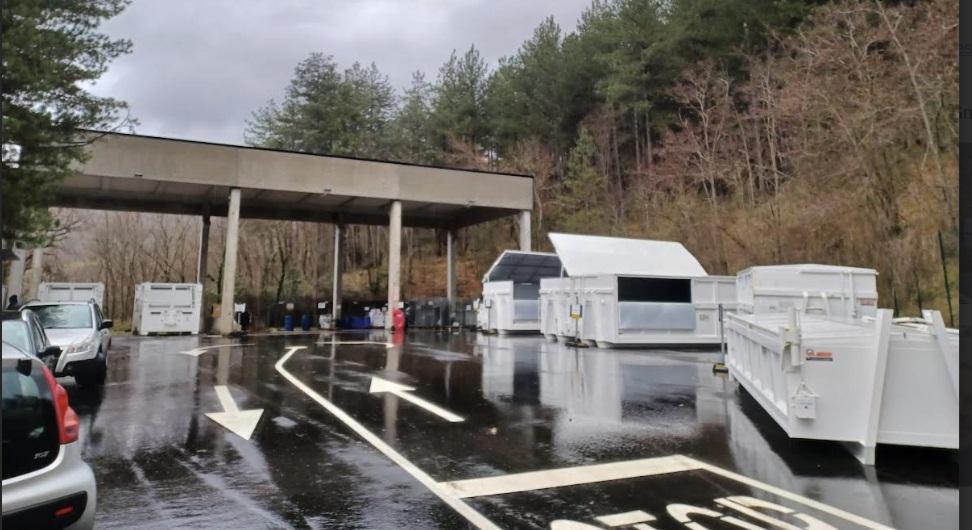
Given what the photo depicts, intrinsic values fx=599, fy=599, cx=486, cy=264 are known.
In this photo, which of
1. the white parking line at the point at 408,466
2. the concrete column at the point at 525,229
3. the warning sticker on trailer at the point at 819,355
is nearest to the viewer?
the white parking line at the point at 408,466

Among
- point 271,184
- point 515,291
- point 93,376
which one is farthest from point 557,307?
point 271,184

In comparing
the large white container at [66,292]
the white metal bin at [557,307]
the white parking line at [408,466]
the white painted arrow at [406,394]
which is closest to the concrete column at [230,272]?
the large white container at [66,292]

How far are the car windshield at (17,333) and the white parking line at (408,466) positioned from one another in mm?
3617

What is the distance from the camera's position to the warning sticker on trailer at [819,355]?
554 cm

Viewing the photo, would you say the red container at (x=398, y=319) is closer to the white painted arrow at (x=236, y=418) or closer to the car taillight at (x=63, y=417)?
the white painted arrow at (x=236, y=418)

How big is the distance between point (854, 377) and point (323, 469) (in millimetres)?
4881

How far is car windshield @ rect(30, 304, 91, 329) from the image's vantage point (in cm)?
1095

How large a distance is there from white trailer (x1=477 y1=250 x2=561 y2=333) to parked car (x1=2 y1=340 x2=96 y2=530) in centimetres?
→ 2063

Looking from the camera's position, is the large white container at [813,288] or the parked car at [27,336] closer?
the parked car at [27,336]

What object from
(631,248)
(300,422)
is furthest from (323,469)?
(631,248)

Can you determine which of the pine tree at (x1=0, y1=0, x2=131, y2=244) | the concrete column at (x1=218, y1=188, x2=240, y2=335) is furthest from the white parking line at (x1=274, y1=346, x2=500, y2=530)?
the concrete column at (x1=218, y1=188, x2=240, y2=335)

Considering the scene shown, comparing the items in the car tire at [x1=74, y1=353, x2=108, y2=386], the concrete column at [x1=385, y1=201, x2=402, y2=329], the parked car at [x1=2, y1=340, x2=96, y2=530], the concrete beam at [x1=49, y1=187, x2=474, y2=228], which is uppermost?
the concrete beam at [x1=49, y1=187, x2=474, y2=228]

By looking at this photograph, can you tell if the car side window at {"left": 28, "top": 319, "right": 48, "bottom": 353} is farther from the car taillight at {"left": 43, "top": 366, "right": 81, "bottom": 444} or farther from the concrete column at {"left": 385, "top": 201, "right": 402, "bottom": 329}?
the concrete column at {"left": 385, "top": 201, "right": 402, "bottom": 329}

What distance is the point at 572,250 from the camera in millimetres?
21406
